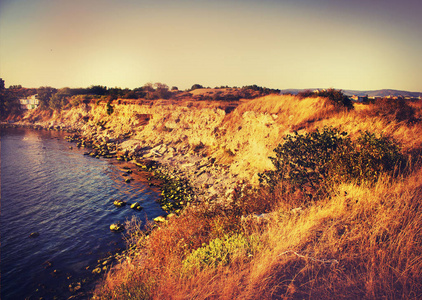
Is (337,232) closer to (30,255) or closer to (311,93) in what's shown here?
(30,255)

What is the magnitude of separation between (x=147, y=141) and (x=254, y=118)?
17861 millimetres

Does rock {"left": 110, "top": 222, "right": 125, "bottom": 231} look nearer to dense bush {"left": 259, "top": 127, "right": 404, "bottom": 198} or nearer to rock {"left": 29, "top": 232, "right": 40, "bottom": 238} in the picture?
rock {"left": 29, "top": 232, "right": 40, "bottom": 238}

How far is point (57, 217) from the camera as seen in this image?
13.3m

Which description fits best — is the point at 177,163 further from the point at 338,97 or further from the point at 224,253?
the point at 224,253

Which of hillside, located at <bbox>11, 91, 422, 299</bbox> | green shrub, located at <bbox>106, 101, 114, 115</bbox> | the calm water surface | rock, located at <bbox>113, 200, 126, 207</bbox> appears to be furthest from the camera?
green shrub, located at <bbox>106, 101, 114, 115</bbox>

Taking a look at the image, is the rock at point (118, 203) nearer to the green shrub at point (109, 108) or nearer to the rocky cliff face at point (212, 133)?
the rocky cliff face at point (212, 133)

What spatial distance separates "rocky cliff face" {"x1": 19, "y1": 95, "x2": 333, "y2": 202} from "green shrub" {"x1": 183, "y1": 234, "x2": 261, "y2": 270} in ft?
34.0

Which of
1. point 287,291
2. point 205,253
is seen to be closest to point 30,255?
point 205,253

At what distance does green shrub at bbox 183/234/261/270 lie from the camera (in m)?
4.36

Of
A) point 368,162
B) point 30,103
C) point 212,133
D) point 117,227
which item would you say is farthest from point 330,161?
point 30,103

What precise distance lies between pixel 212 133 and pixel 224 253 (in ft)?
66.0

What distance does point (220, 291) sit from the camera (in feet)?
11.9

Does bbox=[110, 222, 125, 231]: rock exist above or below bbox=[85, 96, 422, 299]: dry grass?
below

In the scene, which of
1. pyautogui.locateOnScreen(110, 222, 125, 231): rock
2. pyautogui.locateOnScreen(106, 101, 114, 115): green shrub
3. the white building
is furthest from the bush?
the white building
